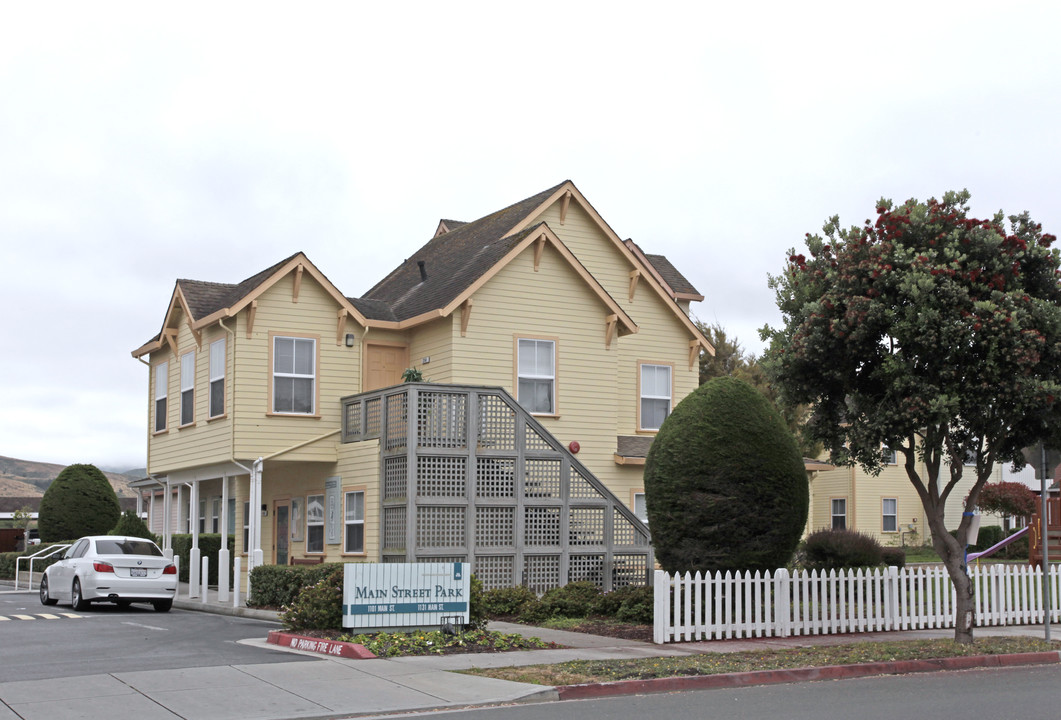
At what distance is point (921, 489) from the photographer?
16156 mm

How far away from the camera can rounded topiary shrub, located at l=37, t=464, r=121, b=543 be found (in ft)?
123

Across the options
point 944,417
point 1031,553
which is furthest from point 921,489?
point 1031,553

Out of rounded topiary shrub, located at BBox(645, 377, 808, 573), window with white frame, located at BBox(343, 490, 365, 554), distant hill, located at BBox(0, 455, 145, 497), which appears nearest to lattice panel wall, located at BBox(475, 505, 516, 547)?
window with white frame, located at BBox(343, 490, 365, 554)

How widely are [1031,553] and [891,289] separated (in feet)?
57.9

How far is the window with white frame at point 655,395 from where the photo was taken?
2880 cm

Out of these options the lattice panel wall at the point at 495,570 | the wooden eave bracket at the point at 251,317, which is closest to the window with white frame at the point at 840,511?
the lattice panel wall at the point at 495,570

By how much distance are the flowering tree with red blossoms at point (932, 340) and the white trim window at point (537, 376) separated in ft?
31.4

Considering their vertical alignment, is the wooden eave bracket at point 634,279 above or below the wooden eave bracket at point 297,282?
above

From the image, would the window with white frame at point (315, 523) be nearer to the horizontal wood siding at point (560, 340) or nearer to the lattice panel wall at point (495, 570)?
the horizontal wood siding at point (560, 340)

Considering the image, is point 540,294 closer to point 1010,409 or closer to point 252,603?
point 252,603

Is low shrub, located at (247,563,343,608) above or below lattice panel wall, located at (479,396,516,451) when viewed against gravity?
below

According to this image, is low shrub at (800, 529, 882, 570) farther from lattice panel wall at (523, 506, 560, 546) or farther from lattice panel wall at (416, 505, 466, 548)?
lattice panel wall at (416, 505, 466, 548)

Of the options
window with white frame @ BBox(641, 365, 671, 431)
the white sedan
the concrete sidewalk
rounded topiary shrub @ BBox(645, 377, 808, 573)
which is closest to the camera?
the concrete sidewalk

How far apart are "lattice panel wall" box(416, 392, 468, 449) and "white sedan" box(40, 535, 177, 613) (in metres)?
6.15
